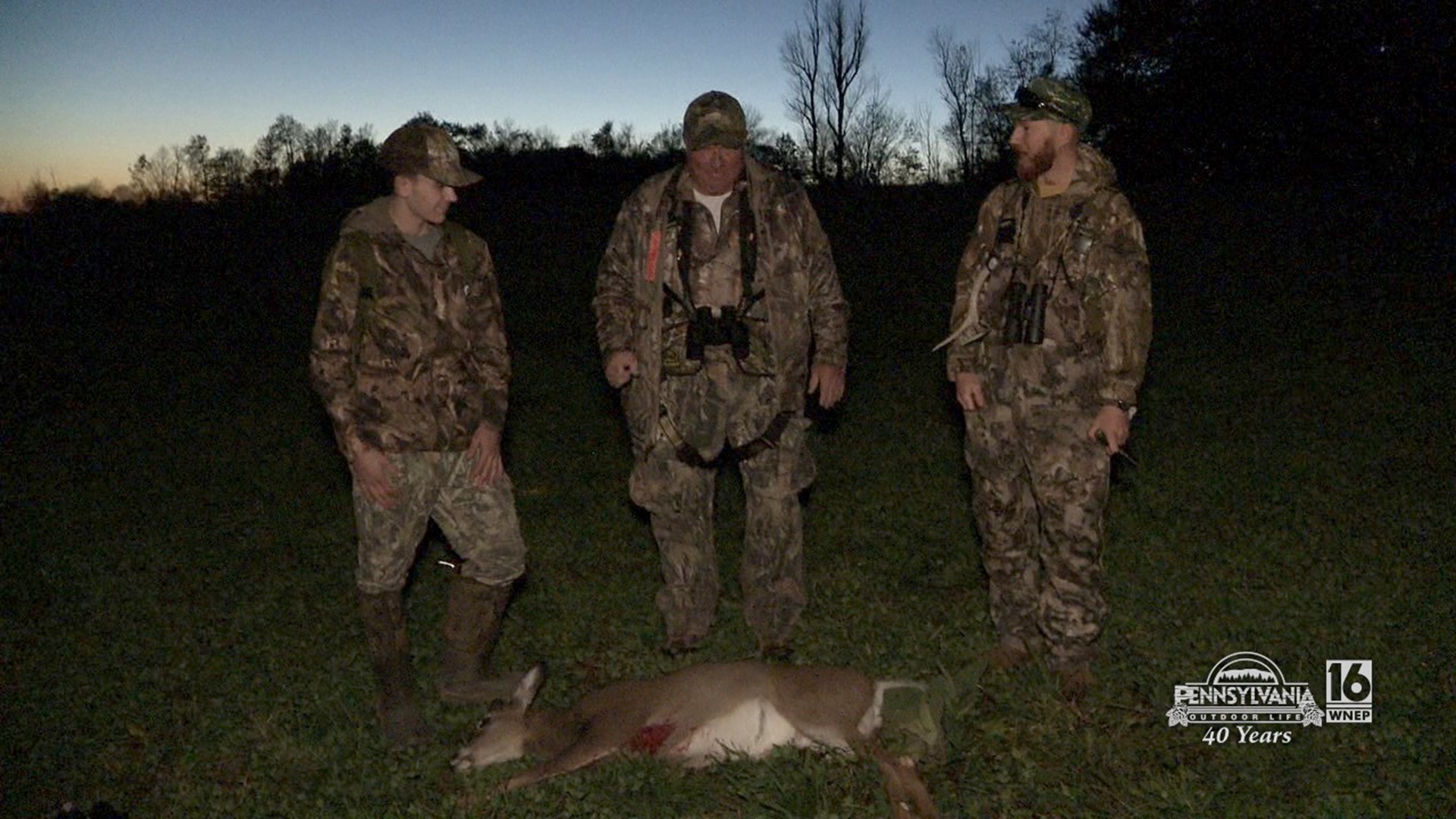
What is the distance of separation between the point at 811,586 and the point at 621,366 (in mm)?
2306

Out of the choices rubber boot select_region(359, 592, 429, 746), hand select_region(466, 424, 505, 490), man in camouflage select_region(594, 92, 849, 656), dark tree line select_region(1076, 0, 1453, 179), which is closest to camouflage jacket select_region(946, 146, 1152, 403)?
man in camouflage select_region(594, 92, 849, 656)

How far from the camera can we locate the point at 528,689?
16.6 ft

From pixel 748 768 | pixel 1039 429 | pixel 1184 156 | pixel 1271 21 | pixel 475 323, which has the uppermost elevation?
pixel 1271 21

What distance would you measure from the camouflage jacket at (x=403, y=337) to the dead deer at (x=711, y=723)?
4.13 feet

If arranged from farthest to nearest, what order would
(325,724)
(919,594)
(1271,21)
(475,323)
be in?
(1271,21), (919,594), (325,724), (475,323)

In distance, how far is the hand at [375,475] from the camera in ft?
15.3

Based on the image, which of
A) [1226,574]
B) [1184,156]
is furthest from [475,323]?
[1184,156]

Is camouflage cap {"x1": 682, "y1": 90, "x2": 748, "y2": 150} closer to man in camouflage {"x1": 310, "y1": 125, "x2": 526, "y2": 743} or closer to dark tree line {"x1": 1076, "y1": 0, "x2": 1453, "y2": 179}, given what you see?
man in camouflage {"x1": 310, "y1": 125, "x2": 526, "y2": 743}

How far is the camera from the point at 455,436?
4.86m

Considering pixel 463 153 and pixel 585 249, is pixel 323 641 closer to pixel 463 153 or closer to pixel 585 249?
pixel 463 153

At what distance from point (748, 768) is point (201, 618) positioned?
154 inches

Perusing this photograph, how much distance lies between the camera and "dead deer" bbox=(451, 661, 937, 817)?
462 cm

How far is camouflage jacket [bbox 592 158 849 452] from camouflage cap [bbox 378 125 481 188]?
868mm

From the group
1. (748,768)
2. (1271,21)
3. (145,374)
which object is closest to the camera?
(748,768)
